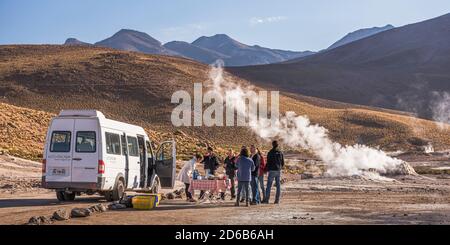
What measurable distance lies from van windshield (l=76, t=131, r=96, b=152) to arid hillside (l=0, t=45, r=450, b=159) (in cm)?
5389

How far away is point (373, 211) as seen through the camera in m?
18.2

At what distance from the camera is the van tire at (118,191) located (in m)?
21.0

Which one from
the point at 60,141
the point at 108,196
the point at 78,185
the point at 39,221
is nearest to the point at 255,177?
the point at 108,196

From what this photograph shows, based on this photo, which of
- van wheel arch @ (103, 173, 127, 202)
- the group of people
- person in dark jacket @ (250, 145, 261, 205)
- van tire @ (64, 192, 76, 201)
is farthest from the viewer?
van tire @ (64, 192, 76, 201)

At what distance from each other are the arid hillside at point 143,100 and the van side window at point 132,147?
5133 cm

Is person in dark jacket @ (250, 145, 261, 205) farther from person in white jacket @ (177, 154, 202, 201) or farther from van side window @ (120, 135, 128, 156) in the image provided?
van side window @ (120, 135, 128, 156)

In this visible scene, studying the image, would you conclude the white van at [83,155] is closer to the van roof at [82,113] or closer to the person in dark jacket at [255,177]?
the van roof at [82,113]

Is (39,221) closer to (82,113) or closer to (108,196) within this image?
(82,113)

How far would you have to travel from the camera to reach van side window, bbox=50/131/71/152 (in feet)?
66.2

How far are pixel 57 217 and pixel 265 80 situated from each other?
148m

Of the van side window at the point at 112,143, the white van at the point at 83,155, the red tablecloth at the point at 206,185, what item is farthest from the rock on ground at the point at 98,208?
the red tablecloth at the point at 206,185

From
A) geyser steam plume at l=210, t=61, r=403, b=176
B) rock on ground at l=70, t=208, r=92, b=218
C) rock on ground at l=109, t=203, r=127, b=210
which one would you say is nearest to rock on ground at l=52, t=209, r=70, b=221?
rock on ground at l=70, t=208, r=92, b=218

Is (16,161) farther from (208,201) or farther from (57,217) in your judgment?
(57,217)
